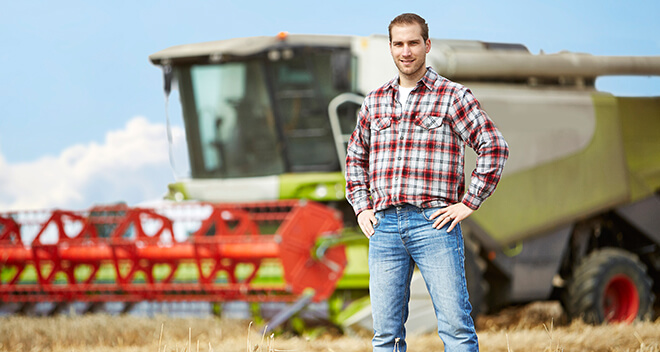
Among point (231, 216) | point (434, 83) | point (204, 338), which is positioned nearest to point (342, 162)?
point (231, 216)

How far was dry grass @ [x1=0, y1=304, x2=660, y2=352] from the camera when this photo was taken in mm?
4062

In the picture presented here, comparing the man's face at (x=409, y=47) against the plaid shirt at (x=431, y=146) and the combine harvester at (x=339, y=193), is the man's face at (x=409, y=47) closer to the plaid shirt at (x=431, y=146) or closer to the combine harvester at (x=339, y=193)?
the plaid shirt at (x=431, y=146)

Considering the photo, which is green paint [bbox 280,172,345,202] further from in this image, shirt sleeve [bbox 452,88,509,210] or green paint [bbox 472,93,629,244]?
shirt sleeve [bbox 452,88,509,210]

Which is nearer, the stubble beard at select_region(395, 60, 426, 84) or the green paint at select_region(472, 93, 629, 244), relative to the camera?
the stubble beard at select_region(395, 60, 426, 84)

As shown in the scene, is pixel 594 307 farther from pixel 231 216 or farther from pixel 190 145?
pixel 190 145

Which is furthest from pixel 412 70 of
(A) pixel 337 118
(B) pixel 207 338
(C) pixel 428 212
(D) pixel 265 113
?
(D) pixel 265 113

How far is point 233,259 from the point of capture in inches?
189

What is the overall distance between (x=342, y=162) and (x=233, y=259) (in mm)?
1298

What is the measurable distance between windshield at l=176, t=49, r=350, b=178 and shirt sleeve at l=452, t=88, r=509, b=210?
12.1ft

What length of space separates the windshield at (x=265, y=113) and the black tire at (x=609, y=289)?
2063 millimetres

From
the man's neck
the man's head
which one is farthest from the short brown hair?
the man's neck

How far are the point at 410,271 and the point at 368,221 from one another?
19cm

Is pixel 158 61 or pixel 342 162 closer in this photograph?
pixel 342 162

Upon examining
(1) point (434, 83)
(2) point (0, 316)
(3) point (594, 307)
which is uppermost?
(1) point (434, 83)
